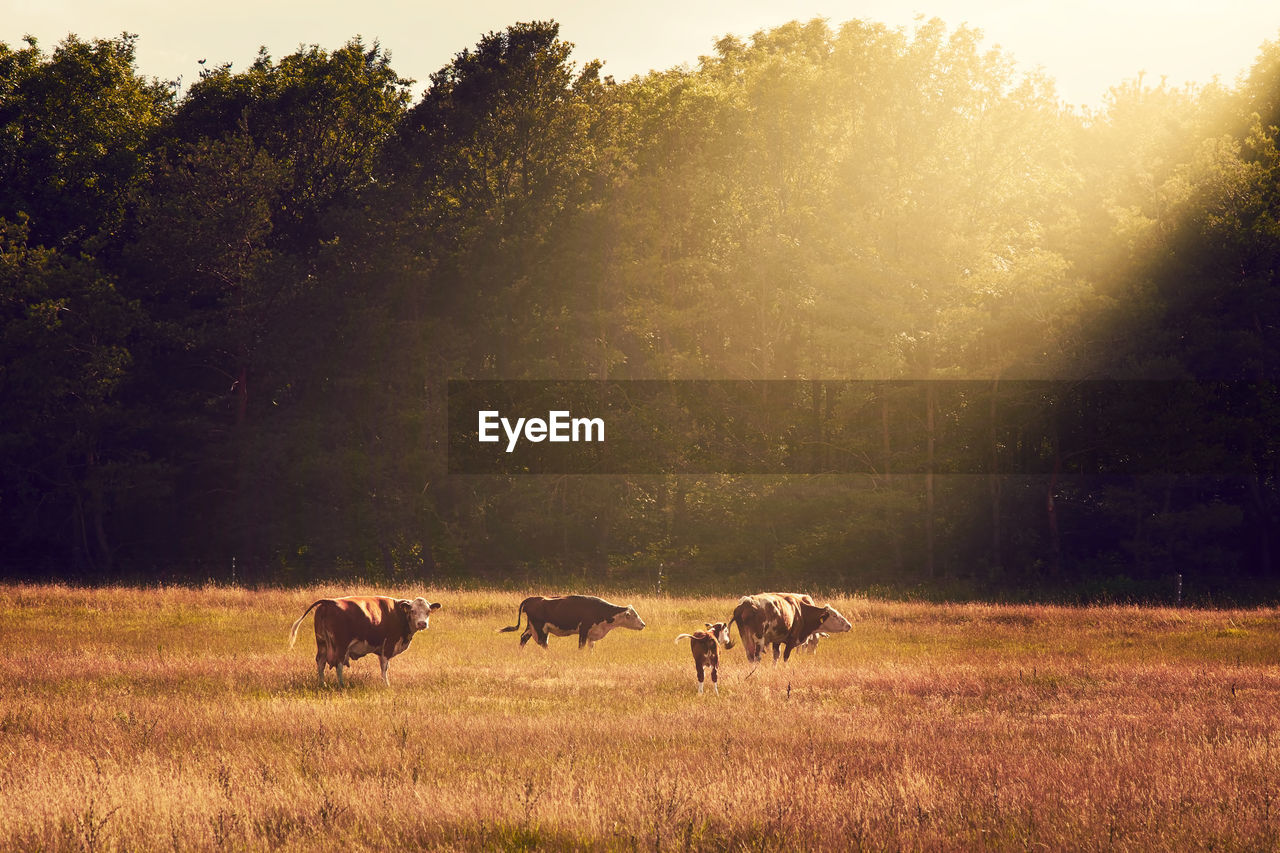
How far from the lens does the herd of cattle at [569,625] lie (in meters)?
17.4

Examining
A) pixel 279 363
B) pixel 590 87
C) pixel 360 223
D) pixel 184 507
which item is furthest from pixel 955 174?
pixel 184 507

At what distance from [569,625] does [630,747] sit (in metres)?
10.4

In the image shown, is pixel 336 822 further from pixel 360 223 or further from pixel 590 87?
pixel 590 87

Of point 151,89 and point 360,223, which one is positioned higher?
point 151,89

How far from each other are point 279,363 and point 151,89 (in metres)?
24.8

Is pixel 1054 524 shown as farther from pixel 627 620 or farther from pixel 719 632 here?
pixel 719 632

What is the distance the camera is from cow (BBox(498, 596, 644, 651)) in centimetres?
2273

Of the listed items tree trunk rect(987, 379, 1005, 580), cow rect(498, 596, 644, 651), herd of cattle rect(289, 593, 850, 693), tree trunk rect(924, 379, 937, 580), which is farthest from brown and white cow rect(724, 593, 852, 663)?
tree trunk rect(987, 379, 1005, 580)

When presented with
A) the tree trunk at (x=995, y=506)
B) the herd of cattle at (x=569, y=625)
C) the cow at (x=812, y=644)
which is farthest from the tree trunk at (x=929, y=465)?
the cow at (x=812, y=644)

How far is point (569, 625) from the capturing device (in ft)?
74.7

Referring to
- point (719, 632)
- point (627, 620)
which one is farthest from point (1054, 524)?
point (719, 632)

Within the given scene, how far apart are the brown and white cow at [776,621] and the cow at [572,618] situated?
3.30 metres

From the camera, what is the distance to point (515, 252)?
4562 cm

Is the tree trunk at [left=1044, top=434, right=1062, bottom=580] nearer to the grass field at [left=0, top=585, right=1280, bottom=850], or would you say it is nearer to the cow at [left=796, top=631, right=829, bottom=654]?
the grass field at [left=0, top=585, right=1280, bottom=850]
